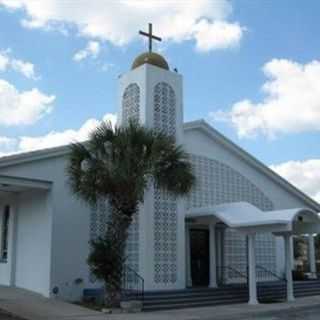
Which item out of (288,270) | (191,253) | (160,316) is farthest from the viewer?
(191,253)

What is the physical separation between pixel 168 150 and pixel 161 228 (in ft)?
14.6

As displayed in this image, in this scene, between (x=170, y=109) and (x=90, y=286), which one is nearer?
(x=90, y=286)

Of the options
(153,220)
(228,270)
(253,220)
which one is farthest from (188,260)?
(253,220)

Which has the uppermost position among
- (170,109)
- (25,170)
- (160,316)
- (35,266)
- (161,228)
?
(170,109)

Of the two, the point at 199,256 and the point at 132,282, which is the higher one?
the point at 199,256

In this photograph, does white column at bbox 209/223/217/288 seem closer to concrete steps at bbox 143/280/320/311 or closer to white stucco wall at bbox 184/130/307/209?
concrete steps at bbox 143/280/320/311

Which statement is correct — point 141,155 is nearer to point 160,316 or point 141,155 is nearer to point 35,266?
point 160,316

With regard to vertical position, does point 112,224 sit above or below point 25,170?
below

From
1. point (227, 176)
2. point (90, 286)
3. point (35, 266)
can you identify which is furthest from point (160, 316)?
point (227, 176)

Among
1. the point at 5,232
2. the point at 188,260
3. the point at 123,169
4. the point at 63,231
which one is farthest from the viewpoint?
A: the point at 188,260

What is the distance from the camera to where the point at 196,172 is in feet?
79.4

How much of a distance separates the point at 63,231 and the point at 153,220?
136 inches

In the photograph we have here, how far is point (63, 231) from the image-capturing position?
19438mm

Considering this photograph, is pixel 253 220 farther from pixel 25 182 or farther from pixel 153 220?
pixel 25 182
